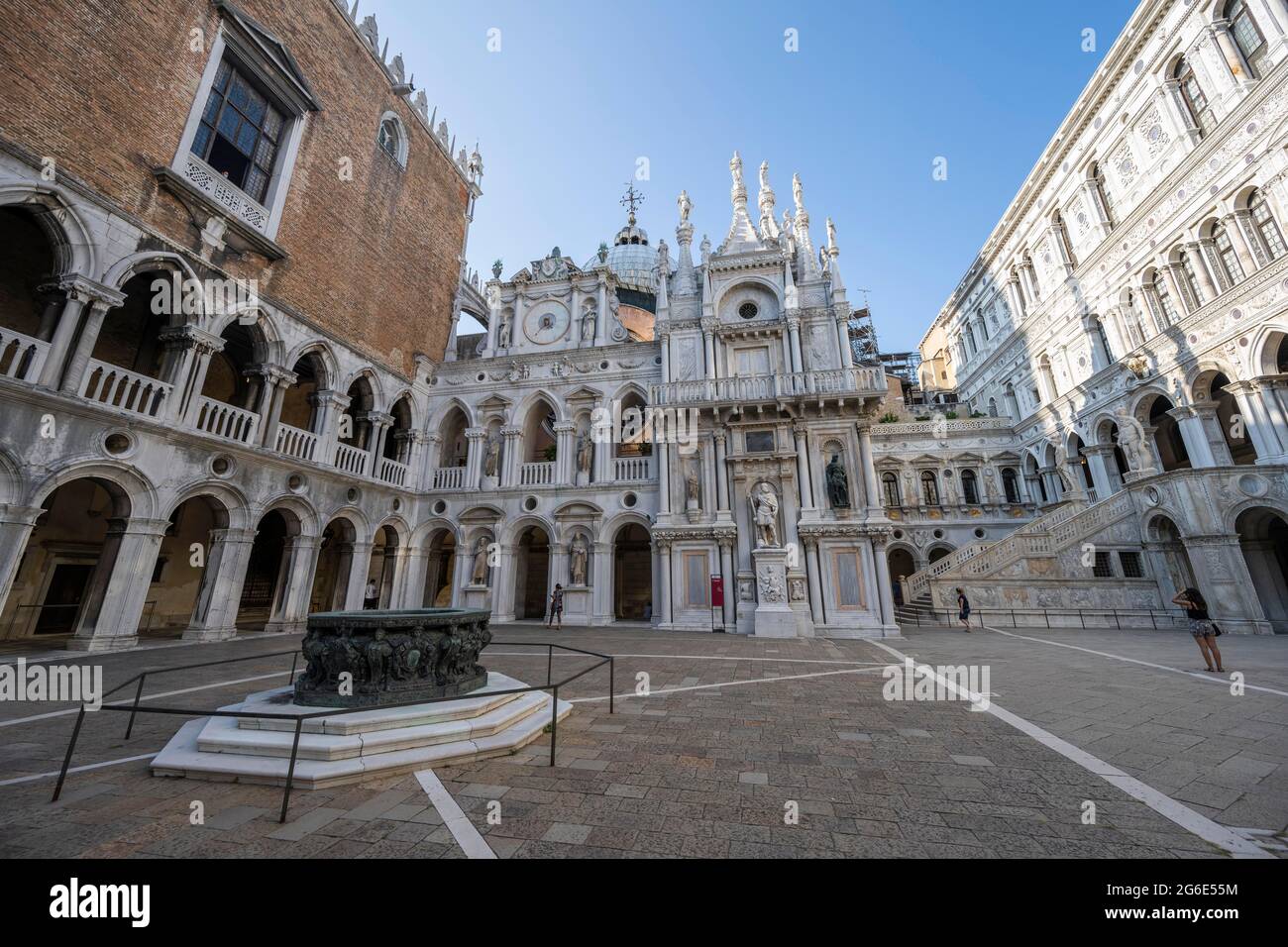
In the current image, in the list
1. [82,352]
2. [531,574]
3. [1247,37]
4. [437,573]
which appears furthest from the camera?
[531,574]

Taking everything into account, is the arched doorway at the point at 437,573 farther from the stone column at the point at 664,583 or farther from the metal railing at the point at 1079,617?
the metal railing at the point at 1079,617

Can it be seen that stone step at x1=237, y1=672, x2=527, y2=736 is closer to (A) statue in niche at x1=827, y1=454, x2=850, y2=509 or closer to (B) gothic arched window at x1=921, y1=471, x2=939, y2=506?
(A) statue in niche at x1=827, y1=454, x2=850, y2=509

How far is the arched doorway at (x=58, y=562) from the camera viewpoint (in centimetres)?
1238

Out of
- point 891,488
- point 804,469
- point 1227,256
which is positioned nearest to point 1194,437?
point 1227,256

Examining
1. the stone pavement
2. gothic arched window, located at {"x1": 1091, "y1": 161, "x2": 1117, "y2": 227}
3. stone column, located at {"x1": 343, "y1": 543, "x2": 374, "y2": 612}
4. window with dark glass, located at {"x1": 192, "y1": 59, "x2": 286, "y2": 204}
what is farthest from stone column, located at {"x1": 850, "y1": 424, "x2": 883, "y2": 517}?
window with dark glass, located at {"x1": 192, "y1": 59, "x2": 286, "y2": 204}

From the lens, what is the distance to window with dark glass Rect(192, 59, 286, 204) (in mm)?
13344

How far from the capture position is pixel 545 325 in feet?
69.7

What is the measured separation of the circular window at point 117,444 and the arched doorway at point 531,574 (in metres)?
10.8

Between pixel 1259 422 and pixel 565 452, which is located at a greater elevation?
pixel 565 452

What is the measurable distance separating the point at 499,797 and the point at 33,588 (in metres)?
17.3

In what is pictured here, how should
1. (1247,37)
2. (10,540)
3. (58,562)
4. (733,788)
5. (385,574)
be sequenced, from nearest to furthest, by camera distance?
(733,788)
(10,540)
(58,562)
(1247,37)
(385,574)

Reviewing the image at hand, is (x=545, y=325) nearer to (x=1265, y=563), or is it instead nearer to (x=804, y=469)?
(x=804, y=469)

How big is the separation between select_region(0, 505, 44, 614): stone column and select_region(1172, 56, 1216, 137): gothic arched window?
3507cm

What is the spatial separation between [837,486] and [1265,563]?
13.8m
